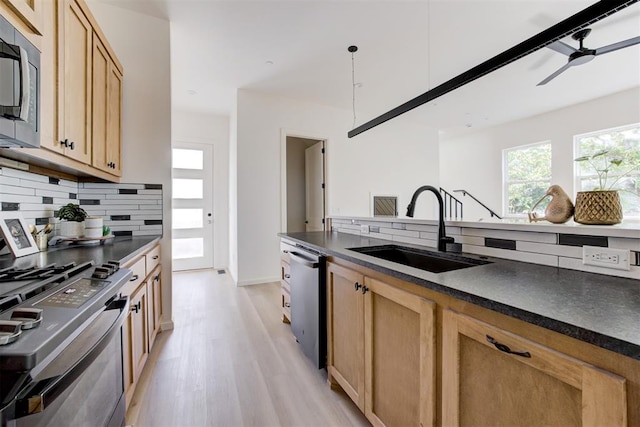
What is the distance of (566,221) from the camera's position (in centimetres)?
121

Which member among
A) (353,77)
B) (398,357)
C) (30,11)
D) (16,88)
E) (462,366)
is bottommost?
(398,357)

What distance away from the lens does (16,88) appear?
3.05ft

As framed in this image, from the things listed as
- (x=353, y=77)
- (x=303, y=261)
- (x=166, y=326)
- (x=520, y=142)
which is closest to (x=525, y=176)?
(x=520, y=142)

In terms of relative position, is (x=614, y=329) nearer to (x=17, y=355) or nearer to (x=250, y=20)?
(x=17, y=355)

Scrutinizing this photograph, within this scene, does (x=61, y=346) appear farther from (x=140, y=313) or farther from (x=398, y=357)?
(x=140, y=313)

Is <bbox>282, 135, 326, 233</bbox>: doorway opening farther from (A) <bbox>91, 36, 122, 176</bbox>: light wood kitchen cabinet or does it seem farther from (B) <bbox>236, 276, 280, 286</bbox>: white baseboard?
(A) <bbox>91, 36, 122, 176</bbox>: light wood kitchen cabinet

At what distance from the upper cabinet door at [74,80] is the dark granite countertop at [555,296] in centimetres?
178

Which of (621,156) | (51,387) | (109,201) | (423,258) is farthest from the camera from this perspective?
(621,156)

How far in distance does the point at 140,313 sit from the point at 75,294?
3.31 feet

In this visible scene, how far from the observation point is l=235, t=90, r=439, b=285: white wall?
4.07m

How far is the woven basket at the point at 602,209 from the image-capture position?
105cm

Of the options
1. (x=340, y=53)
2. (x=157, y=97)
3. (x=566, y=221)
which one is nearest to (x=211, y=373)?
(x=566, y=221)

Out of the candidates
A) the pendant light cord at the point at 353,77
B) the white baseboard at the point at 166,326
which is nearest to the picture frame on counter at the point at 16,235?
the white baseboard at the point at 166,326

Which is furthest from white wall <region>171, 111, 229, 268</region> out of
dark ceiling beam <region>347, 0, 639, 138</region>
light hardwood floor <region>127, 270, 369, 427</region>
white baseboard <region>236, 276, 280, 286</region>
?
dark ceiling beam <region>347, 0, 639, 138</region>
